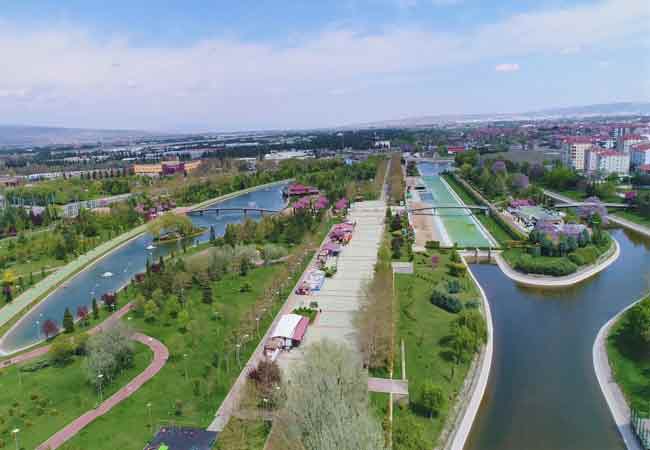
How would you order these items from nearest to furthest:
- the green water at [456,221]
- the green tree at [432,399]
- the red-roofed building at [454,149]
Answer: the green tree at [432,399], the green water at [456,221], the red-roofed building at [454,149]

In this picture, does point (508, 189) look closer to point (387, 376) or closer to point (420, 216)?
point (420, 216)

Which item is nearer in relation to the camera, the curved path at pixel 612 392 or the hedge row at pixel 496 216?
the curved path at pixel 612 392

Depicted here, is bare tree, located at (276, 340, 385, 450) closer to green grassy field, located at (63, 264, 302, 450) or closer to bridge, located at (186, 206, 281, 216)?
green grassy field, located at (63, 264, 302, 450)

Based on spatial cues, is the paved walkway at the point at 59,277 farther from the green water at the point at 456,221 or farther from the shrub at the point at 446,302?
the green water at the point at 456,221

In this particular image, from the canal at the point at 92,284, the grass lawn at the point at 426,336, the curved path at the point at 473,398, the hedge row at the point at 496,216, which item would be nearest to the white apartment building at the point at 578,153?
the hedge row at the point at 496,216

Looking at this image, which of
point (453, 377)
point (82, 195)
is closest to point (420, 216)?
point (453, 377)

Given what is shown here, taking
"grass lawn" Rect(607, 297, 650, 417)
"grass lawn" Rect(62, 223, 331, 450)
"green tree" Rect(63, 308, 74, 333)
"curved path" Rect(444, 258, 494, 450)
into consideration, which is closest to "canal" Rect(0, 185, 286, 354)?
"green tree" Rect(63, 308, 74, 333)
